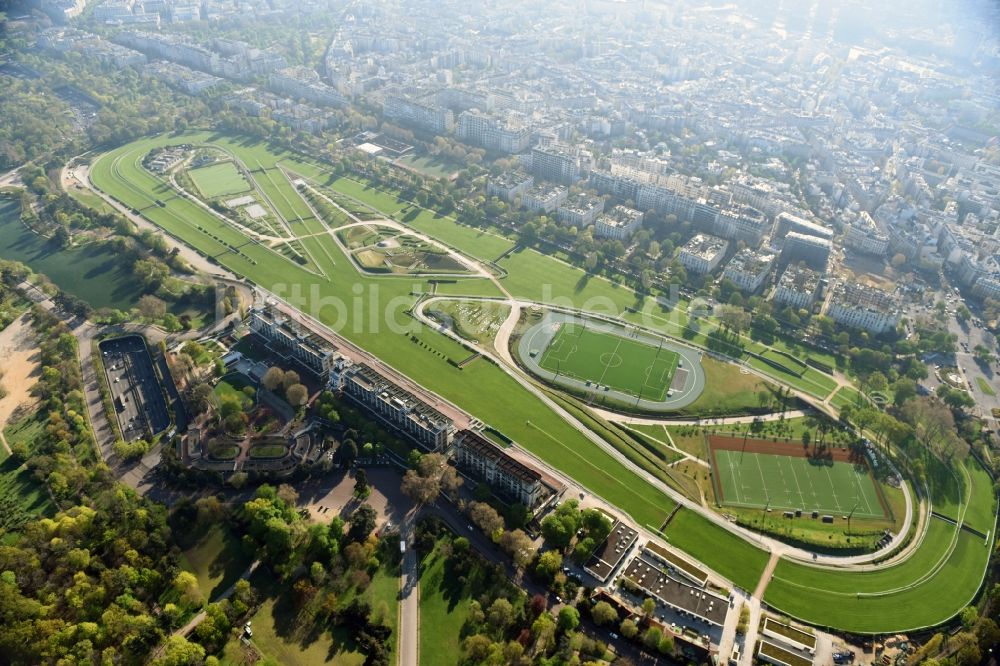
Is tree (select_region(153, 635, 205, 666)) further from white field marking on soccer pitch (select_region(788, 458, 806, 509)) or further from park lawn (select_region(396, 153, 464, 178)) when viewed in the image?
park lawn (select_region(396, 153, 464, 178))

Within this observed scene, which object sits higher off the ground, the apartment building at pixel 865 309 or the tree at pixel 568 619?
the apartment building at pixel 865 309

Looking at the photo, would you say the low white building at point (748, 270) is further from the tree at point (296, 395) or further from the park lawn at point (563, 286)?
the tree at point (296, 395)

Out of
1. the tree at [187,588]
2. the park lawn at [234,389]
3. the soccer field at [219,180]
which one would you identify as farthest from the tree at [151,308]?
the tree at [187,588]

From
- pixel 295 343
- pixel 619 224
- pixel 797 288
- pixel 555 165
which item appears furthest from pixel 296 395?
pixel 555 165

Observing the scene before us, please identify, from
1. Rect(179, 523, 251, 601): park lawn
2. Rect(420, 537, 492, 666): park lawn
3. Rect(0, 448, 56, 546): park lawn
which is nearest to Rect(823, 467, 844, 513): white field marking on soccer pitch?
Rect(420, 537, 492, 666): park lawn

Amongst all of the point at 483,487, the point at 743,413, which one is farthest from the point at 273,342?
the point at 743,413

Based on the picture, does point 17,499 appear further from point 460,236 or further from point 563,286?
point 460,236
